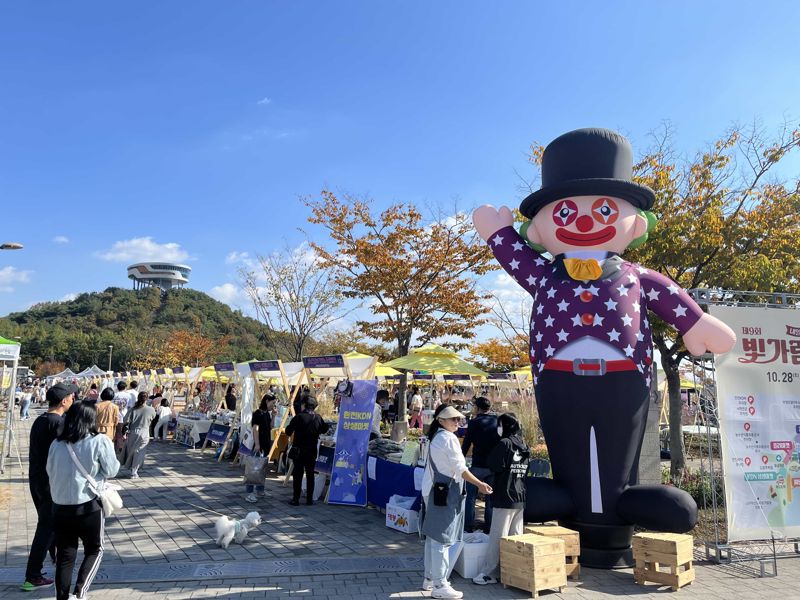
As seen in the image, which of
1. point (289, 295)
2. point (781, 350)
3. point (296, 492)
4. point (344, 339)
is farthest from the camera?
point (344, 339)

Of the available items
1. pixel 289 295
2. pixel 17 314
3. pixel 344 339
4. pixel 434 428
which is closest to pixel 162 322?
pixel 17 314

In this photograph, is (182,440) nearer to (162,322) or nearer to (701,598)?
(701,598)

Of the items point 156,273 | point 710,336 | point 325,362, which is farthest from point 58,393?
point 156,273

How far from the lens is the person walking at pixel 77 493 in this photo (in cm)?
422

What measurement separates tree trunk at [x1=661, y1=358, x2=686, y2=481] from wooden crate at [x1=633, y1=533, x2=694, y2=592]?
15.2 feet

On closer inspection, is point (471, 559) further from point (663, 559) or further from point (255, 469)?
point (255, 469)

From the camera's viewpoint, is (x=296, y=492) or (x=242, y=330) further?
(x=242, y=330)

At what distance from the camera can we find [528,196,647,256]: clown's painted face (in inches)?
251

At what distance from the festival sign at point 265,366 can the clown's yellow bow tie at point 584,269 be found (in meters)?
7.54

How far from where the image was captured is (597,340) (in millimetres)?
Answer: 6008

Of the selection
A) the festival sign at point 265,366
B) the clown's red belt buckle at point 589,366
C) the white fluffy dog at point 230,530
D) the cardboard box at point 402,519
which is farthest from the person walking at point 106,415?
the clown's red belt buckle at point 589,366

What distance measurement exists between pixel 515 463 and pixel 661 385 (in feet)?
52.8

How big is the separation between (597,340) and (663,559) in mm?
2171

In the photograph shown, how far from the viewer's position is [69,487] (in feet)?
13.8
